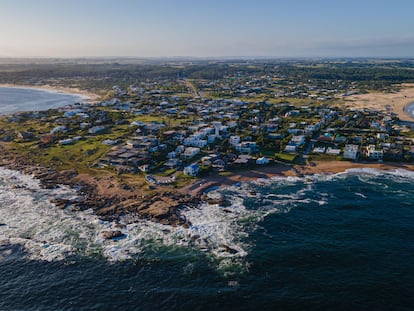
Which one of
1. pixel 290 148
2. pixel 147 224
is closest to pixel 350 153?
pixel 290 148

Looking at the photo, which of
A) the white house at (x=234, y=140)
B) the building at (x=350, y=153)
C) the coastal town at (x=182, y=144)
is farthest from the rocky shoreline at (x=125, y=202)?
the building at (x=350, y=153)

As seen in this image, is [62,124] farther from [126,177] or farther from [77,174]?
[126,177]

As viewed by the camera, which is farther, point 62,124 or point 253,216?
point 62,124

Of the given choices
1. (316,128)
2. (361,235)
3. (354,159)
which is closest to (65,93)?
(316,128)

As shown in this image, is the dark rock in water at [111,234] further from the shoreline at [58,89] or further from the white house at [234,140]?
the shoreline at [58,89]

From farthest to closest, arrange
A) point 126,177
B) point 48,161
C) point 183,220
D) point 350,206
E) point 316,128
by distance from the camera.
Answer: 1. point 316,128
2. point 48,161
3. point 126,177
4. point 350,206
5. point 183,220

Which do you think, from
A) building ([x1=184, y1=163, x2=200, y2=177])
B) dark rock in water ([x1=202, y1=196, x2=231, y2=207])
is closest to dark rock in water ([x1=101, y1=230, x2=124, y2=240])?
dark rock in water ([x1=202, y1=196, x2=231, y2=207])

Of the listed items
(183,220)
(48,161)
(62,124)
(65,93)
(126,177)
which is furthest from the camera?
(65,93)
